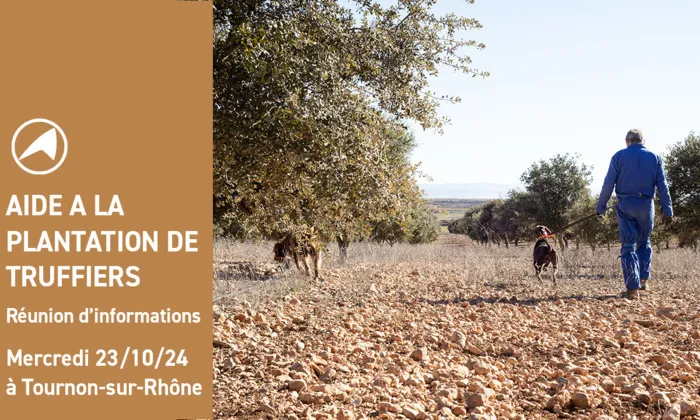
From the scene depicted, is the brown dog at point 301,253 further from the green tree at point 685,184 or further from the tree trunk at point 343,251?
the green tree at point 685,184

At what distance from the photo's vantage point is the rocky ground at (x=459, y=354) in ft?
13.2

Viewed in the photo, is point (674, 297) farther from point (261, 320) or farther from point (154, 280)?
point (154, 280)

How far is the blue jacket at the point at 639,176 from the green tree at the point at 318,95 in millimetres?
3128

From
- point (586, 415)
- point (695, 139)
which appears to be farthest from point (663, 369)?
point (695, 139)

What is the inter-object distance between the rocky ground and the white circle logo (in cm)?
207

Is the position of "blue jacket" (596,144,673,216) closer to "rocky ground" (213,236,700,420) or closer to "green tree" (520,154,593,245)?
"rocky ground" (213,236,700,420)

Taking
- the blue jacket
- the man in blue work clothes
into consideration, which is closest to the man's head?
the man in blue work clothes

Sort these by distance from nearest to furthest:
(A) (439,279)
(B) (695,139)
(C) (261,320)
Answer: (C) (261,320) → (A) (439,279) → (B) (695,139)

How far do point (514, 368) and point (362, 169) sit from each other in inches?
95.8

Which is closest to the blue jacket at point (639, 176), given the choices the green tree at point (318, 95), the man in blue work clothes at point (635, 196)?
the man in blue work clothes at point (635, 196)

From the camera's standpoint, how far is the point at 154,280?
16.0ft

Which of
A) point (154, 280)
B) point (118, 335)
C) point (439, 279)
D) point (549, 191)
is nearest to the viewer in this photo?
point (118, 335)

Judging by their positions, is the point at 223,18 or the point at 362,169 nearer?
the point at 362,169

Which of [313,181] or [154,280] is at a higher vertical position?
[313,181]
